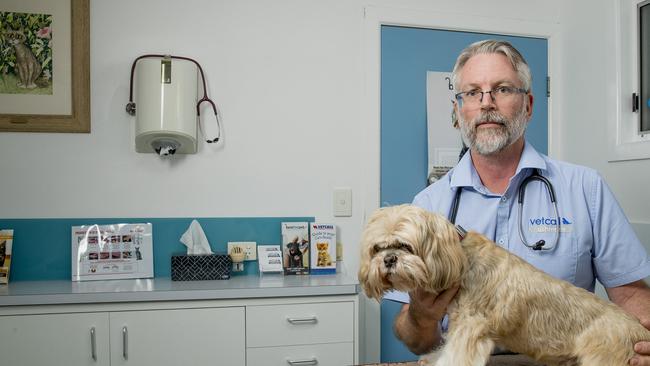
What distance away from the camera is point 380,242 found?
1.16 m

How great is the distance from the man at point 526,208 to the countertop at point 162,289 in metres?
0.75

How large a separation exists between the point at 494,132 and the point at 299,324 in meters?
1.30

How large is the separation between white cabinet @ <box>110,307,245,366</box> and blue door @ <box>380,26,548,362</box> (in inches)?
38.8

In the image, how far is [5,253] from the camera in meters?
2.39

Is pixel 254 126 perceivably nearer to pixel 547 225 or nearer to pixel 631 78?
pixel 547 225

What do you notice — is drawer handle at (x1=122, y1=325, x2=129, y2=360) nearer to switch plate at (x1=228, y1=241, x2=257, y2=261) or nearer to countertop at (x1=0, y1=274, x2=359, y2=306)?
countertop at (x1=0, y1=274, x2=359, y2=306)

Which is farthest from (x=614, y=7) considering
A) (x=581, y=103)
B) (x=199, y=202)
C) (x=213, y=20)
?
(x=199, y=202)

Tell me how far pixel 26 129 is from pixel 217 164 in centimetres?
100

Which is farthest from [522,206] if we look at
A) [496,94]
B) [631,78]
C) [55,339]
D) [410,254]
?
[55,339]

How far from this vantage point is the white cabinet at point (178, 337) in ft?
6.98

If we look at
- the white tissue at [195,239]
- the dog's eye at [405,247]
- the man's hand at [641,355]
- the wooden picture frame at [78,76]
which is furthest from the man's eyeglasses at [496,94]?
the wooden picture frame at [78,76]

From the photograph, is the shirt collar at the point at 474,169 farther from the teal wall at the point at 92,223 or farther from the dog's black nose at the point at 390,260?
the teal wall at the point at 92,223

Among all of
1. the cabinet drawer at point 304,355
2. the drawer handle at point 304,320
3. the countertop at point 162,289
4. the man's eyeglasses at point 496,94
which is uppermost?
the man's eyeglasses at point 496,94

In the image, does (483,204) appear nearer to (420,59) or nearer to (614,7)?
(420,59)
